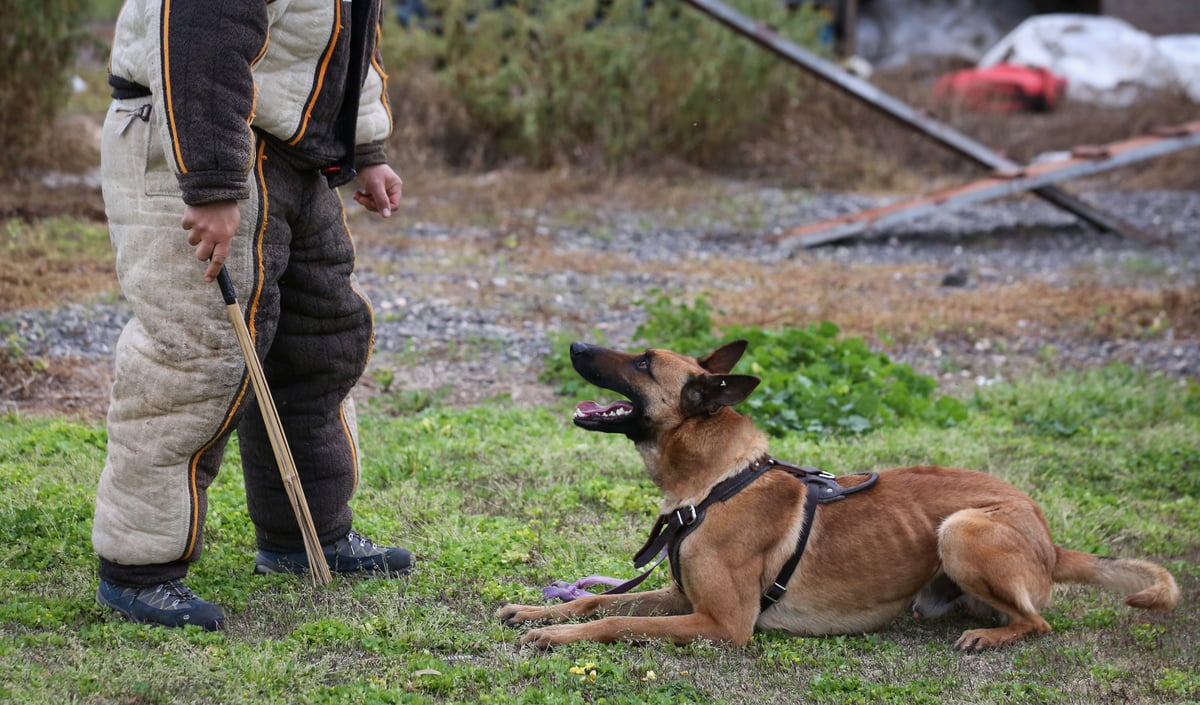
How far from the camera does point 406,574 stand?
13.7 ft

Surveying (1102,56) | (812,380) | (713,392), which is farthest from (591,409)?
(1102,56)

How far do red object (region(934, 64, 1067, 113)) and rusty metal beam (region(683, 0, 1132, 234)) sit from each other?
5.15 m

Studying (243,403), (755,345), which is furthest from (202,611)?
(755,345)

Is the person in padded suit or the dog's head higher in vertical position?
the person in padded suit

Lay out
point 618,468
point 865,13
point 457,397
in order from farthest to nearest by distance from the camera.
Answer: point 865,13 < point 457,397 < point 618,468

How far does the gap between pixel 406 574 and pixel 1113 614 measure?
2473 millimetres

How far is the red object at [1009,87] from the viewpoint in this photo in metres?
16.9

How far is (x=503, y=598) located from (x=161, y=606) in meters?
1.09

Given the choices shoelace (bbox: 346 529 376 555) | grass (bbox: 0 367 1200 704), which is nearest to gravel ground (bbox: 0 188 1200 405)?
grass (bbox: 0 367 1200 704)

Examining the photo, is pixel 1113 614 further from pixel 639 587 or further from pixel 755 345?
pixel 755 345

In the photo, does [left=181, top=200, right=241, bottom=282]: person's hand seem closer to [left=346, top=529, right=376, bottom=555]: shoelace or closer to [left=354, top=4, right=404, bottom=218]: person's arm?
[left=354, top=4, right=404, bottom=218]: person's arm

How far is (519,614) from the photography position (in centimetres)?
383

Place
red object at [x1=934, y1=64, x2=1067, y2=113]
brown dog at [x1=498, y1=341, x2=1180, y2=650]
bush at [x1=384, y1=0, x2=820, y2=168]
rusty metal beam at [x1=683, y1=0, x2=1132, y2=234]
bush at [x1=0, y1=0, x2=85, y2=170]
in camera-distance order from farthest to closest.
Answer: red object at [x1=934, y1=64, x2=1067, y2=113] < bush at [x1=384, y1=0, x2=820, y2=168] < rusty metal beam at [x1=683, y1=0, x2=1132, y2=234] < bush at [x1=0, y1=0, x2=85, y2=170] < brown dog at [x1=498, y1=341, x2=1180, y2=650]

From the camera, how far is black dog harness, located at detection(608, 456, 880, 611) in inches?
150
